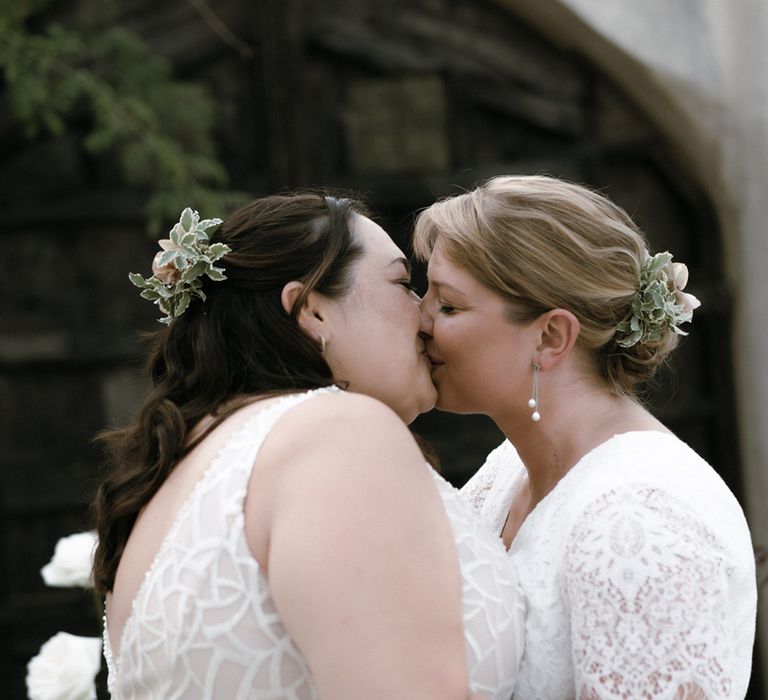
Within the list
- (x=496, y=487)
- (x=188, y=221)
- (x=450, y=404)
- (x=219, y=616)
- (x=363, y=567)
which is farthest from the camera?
(x=496, y=487)

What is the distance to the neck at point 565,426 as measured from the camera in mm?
2281

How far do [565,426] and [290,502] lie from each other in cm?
89

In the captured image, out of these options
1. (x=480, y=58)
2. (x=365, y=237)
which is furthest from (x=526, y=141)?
(x=365, y=237)

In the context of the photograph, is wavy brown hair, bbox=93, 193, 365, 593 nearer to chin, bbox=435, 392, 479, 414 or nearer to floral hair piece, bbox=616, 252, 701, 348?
chin, bbox=435, 392, 479, 414

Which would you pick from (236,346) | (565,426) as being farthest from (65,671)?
(565,426)

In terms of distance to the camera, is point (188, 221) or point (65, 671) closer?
Result: point (188, 221)

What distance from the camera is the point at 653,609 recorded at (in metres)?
1.84

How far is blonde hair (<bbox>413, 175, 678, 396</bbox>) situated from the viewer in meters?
2.23

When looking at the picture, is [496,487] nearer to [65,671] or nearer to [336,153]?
[65,671]

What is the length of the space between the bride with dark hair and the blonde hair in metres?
0.17

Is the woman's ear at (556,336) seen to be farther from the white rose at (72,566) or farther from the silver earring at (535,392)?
the white rose at (72,566)

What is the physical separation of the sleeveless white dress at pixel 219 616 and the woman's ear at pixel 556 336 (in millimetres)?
598

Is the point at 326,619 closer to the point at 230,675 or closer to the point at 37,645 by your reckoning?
the point at 230,675

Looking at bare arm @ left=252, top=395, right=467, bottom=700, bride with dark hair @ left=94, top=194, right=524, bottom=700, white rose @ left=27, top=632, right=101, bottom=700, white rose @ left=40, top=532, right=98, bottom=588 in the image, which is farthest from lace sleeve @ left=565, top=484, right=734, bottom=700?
white rose @ left=40, top=532, right=98, bottom=588
